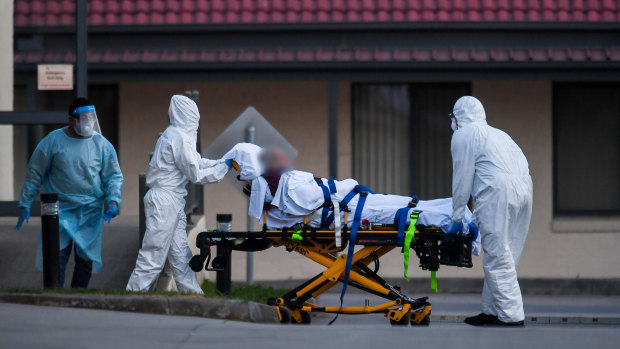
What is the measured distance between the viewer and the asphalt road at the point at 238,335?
813 cm

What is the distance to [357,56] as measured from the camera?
15367mm

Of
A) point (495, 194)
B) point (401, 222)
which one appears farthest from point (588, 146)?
point (401, 222)

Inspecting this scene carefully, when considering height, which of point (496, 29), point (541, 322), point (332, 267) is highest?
point (496, 29)

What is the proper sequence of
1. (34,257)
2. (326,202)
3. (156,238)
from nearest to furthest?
1. (326,202)
2. (156,238)
3. (34,257)

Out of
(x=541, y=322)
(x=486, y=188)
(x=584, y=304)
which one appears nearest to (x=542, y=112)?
(x=584, y=304)

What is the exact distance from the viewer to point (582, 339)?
8312mm

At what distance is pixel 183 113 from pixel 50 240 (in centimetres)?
157

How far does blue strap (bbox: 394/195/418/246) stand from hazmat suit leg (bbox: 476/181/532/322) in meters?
0.62

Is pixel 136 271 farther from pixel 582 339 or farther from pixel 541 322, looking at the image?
pixel 541 322

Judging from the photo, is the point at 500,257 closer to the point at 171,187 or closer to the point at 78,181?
the point at 171,187

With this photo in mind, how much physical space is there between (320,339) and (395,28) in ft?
25.6

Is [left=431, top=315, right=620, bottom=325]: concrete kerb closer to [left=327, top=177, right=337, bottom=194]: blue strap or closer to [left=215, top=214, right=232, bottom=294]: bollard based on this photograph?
[left=215, top=214, right=232, bottom=294]: bollard

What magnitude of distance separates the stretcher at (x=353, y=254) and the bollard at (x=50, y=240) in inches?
44.9

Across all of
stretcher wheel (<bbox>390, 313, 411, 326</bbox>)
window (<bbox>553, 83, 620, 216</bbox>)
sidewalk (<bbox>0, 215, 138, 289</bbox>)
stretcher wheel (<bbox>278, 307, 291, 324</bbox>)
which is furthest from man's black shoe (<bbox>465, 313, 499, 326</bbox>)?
window (<bbox>553, 83, 620, 216</bbox>)
